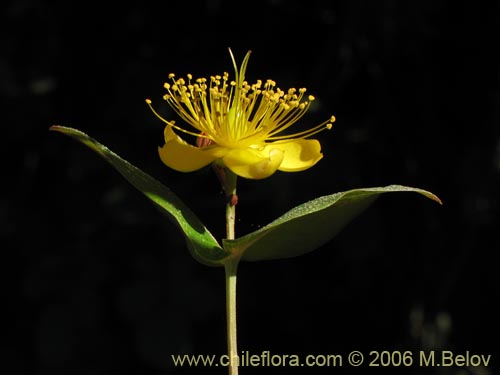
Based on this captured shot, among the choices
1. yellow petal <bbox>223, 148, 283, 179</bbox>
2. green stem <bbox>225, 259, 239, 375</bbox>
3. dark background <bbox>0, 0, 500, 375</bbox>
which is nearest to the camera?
green stem <bbox>225, 259, 239, 375</bbox>

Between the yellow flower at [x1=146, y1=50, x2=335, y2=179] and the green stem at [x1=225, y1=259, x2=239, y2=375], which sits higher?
the yellow flower at [x1=146, y1=50, x2=335, y2=179]

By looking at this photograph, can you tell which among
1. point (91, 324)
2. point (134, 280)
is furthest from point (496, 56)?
point (91, 324)

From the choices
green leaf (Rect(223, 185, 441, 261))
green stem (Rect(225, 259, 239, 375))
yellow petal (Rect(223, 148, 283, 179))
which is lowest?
green stem (Rect(225, 259, 239, 375))

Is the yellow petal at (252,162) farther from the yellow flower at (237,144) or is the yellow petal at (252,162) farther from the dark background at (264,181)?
the dark background at (264,181)

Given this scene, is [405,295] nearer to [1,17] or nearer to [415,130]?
[415,130]

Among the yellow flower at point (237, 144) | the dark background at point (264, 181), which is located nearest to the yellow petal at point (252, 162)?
the yellow flower at point (237, 144)

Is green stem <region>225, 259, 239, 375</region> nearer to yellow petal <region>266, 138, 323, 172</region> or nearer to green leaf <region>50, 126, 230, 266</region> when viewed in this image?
green leaf <region>50, 126, 230, 266</region>

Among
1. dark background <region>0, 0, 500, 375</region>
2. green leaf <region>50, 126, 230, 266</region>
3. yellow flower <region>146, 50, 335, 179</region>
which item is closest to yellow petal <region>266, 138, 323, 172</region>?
yellow flower <region>146, 50, 335, 179</region>

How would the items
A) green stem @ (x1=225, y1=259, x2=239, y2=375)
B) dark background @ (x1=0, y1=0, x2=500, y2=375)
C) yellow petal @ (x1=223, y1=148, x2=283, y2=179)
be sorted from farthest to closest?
dark background @ (x1=0, y1=0, x2=500, y2=375) < yellow petal @ (x1=223, y1=148, x2=283, y2=179) < green stem @ (x1=225, y1=259, x2=239, y2=375)
